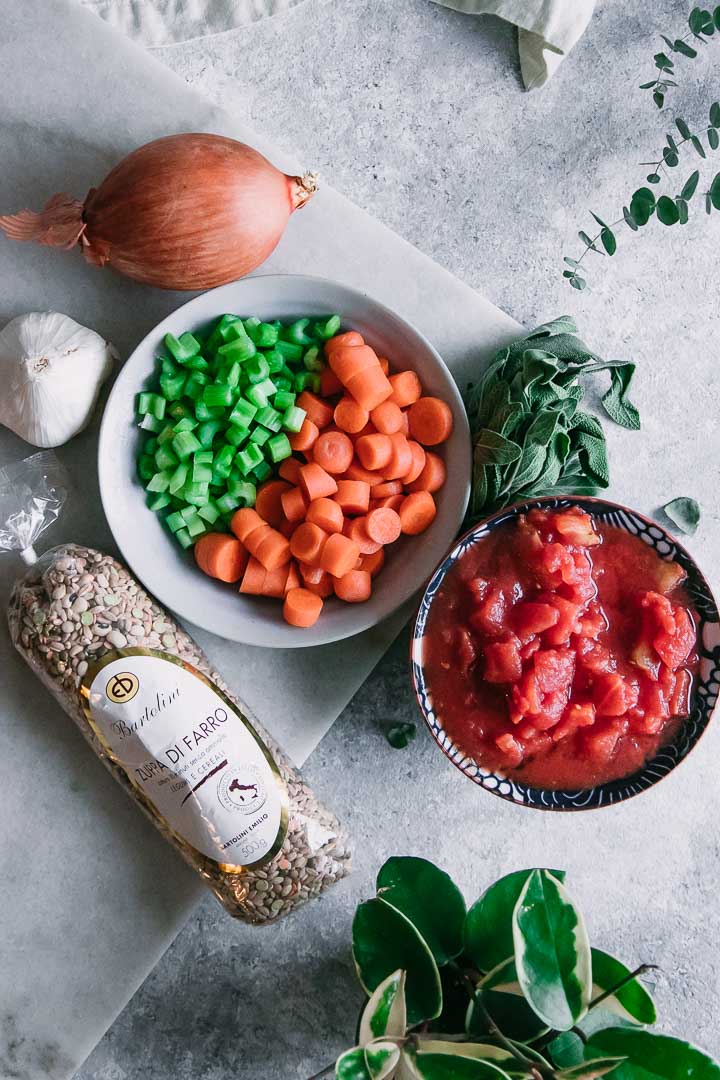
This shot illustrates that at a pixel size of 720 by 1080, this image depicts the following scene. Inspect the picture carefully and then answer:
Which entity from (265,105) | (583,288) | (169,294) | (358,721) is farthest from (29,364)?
(583,288)

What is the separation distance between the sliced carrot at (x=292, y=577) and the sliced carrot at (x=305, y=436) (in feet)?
0.62

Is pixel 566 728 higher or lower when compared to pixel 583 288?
lower

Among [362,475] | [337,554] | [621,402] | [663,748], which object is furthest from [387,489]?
[663,748]

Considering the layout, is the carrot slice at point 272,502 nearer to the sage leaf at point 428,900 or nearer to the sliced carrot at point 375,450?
the sliced carrot at point 375,450

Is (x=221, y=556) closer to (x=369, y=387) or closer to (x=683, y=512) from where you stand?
(x=369, y=387)

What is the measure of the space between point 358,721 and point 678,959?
0.72 m

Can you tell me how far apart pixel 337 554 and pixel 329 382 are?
11.7 inches

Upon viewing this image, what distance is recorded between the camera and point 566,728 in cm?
142

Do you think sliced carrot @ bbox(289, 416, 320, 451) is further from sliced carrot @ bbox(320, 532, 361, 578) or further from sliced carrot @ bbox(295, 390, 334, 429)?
sliced carrot @ bbox(320, 532, 361, 578)

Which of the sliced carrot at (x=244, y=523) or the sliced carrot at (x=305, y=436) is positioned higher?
the sliced carrot at (x=305, y=436)

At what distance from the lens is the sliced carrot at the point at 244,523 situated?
4.97 feet

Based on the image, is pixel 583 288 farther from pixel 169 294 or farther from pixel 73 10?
pixel 73 10

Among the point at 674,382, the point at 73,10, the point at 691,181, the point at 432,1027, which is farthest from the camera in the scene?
the point at 674,382

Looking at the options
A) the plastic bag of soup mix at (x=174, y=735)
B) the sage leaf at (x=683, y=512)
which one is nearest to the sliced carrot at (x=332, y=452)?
the plastic bag of soup mix at (x=174, y=735)
